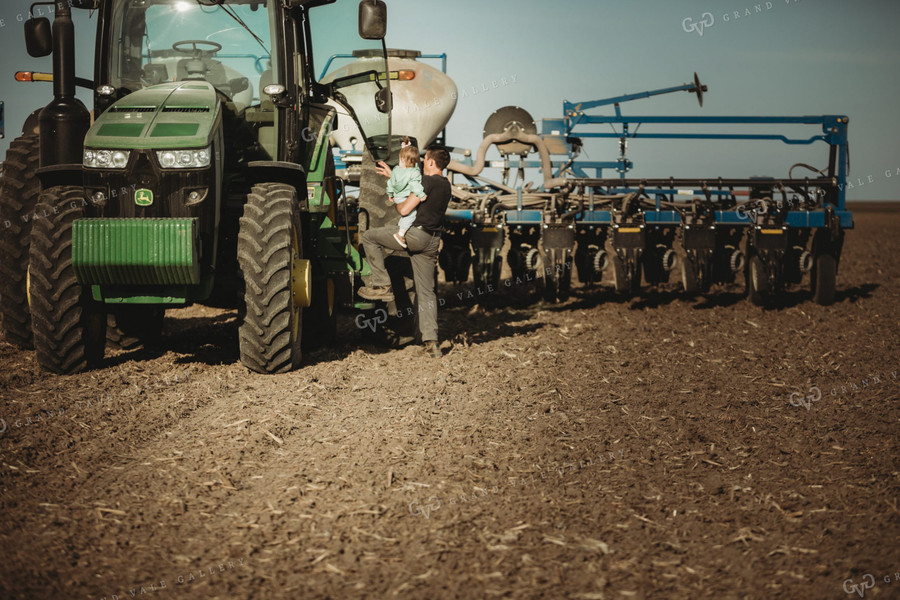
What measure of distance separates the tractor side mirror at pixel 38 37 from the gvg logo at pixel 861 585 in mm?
6368

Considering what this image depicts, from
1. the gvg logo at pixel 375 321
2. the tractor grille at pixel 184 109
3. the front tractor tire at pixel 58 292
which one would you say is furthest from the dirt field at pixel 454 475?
the tractor grille at pixel 184 109

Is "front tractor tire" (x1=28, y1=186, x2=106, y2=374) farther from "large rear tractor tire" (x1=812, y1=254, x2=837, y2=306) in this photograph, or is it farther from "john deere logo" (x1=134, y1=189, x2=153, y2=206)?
"large rear tractor tire" (x1=812, y1=254, x2=837, y2=306)

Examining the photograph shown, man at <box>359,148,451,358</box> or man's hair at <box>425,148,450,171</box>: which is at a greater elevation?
man's hair at <box>425,148,450,171</box>

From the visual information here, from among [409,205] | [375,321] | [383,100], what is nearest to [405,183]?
[409,205]

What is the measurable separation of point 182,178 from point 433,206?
239cm

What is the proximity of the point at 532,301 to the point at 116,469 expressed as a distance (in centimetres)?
814

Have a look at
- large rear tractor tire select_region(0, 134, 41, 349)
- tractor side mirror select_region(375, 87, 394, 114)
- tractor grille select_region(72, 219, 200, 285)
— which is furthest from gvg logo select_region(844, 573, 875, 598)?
large rear tractor tire select_region(0, 134, 41, 349)

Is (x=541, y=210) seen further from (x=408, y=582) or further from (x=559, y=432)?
(x=408, y=582)

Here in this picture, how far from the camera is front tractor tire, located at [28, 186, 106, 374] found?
21.5 feet

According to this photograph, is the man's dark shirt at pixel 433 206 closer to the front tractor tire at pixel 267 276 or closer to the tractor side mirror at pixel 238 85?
the front tractor tire at pixel 267 276

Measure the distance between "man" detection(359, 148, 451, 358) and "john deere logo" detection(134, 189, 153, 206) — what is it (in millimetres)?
2201

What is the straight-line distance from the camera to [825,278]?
475 inches

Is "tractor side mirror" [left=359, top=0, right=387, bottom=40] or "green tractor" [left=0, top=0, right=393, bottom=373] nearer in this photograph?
"green tractor" [left=0, top=0, right=393, bottom=373]

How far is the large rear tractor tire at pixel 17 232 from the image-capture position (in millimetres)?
7770
